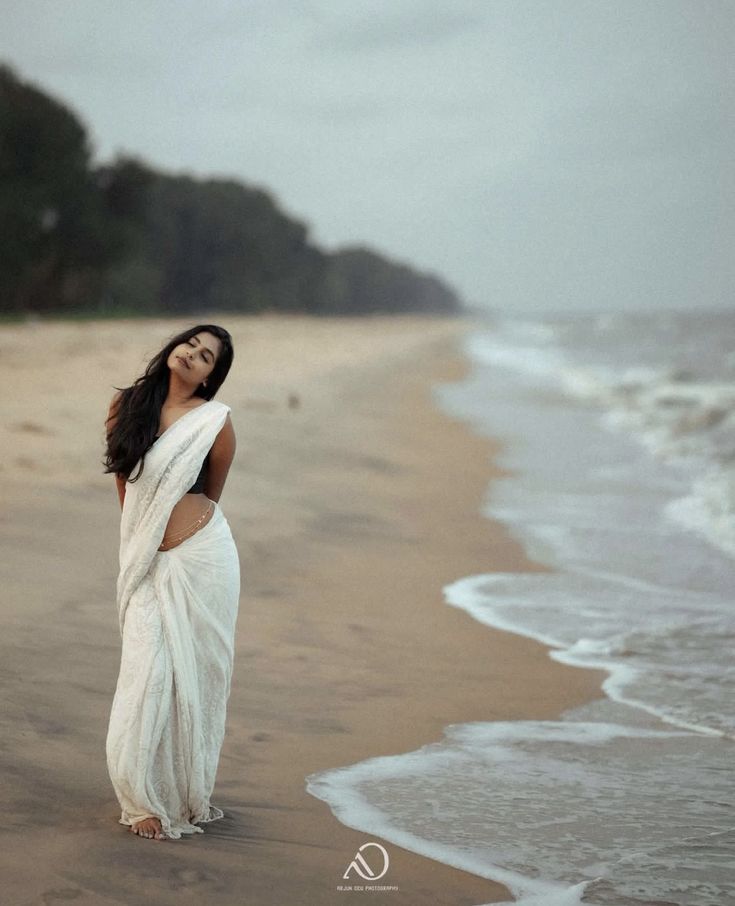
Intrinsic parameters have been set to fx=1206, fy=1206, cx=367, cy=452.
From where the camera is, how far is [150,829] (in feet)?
11.8

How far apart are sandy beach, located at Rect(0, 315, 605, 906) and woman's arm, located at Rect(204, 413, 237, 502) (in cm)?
106

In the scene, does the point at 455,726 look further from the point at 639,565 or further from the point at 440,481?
the point at 440,481

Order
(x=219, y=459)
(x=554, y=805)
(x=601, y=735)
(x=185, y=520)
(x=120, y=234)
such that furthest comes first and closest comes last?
(x=120, y=234) → (x=601, y=735) → (x=554, y=805) → (x=219, y=459) → (x=185, y=520)

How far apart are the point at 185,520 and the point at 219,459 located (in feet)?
0.77

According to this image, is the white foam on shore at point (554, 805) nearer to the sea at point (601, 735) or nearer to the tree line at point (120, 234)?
the sea at point (601, 735)

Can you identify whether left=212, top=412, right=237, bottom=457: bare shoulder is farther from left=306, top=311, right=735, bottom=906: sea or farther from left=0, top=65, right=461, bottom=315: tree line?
left=0, top=65, right=461, bottom=315: tree line

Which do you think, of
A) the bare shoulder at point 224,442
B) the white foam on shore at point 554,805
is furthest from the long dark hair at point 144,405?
the white foam on shore at point 554,805

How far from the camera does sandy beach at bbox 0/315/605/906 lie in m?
3.48

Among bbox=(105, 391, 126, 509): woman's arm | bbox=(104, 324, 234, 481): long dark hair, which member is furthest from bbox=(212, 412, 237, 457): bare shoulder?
bbox=(105, 391, 126, 509): woman's arm

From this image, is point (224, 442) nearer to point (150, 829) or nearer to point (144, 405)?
point (144, 405)

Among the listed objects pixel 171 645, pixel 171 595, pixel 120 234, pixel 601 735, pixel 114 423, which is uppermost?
pixel 120 234

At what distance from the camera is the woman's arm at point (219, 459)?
12.7 ft

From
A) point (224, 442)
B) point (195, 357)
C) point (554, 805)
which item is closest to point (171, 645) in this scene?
point (224, 442)

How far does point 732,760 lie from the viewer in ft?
15.5
